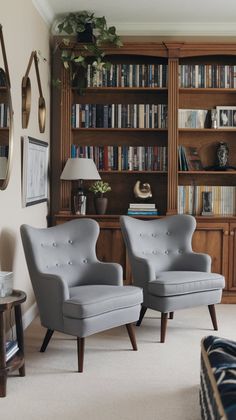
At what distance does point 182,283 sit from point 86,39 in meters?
2.45

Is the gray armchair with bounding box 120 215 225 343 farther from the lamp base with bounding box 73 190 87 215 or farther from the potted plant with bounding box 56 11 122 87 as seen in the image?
the potted plant with bounding box 56 11 122 87

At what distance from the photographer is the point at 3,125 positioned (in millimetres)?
3648

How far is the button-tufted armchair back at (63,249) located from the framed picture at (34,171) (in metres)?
0.38

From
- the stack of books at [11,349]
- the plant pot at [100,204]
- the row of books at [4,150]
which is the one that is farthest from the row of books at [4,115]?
the plant pot at [100,204]

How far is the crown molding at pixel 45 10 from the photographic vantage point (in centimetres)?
474

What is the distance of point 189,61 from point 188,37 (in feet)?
0.79

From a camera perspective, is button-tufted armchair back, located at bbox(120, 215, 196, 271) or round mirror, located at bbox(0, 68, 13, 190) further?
button-tufted armchair back, located at bbox(120, 215, 196, 271)

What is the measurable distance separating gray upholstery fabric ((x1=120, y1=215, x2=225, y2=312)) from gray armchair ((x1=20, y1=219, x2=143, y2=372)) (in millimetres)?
302

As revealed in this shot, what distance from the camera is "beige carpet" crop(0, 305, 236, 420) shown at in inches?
116

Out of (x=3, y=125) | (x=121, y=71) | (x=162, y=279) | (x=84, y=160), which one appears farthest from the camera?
(x=121, y=71)

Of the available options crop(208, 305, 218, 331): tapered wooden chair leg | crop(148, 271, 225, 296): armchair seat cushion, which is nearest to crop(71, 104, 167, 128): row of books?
crop(148, 271, 225, 296): armchair seat cushion

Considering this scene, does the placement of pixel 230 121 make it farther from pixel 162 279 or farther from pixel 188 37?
pixel 162 279

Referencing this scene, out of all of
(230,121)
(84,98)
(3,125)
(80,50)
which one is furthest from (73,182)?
(3,125)

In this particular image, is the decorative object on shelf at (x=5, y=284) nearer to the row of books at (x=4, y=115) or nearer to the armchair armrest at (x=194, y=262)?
the row of books at (x=4, y=115)
